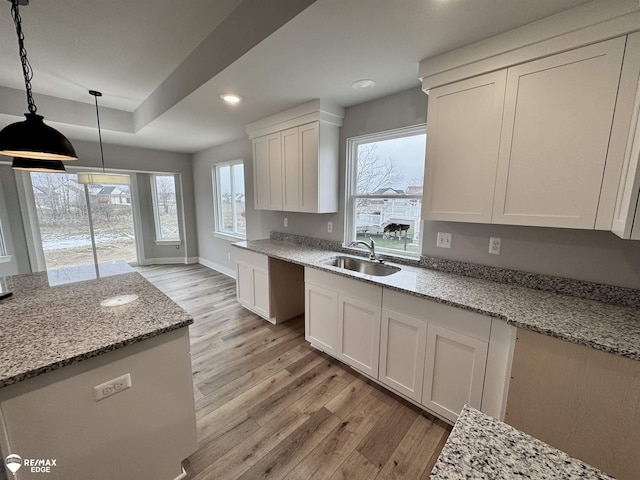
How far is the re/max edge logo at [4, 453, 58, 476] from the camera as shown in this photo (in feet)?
2.93

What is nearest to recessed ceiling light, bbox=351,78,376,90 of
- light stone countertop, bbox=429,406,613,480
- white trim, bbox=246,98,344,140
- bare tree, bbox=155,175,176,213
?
white trim, bbox=246,98,344,140

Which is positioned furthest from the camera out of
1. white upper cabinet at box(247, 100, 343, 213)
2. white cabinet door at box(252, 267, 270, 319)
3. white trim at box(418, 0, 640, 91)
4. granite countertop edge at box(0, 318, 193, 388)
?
white cabinet door at box(252, 267, 270, 319)

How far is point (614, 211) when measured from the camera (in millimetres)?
1270

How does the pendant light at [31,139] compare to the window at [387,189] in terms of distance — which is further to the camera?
the window at [387,189]

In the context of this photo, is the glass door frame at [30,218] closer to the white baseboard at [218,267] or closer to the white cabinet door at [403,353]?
the white baseboard at [218,267]

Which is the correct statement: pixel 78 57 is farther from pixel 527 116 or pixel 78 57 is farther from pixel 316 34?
pixel 527 116

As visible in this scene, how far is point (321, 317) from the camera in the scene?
93.7 inches

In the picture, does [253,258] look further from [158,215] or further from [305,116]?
[158,215]

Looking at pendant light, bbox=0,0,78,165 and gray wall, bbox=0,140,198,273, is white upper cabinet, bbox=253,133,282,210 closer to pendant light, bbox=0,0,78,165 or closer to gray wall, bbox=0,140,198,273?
pendant light, bbox=0,0,78,165

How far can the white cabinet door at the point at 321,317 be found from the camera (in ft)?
7.42

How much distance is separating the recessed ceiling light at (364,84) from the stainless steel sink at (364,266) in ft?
5.05

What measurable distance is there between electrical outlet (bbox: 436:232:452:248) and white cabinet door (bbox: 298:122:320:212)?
1.22m

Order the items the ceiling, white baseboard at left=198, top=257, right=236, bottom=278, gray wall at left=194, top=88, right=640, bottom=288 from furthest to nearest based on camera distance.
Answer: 1. white baseboard at left=198, top=257, right=236, bottom=278
2. gray wall at left=194, top=88, right=640, bottom=288
3. the ceiling

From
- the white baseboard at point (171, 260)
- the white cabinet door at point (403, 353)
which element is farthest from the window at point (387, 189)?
the white baseboard at point (171, 260)
